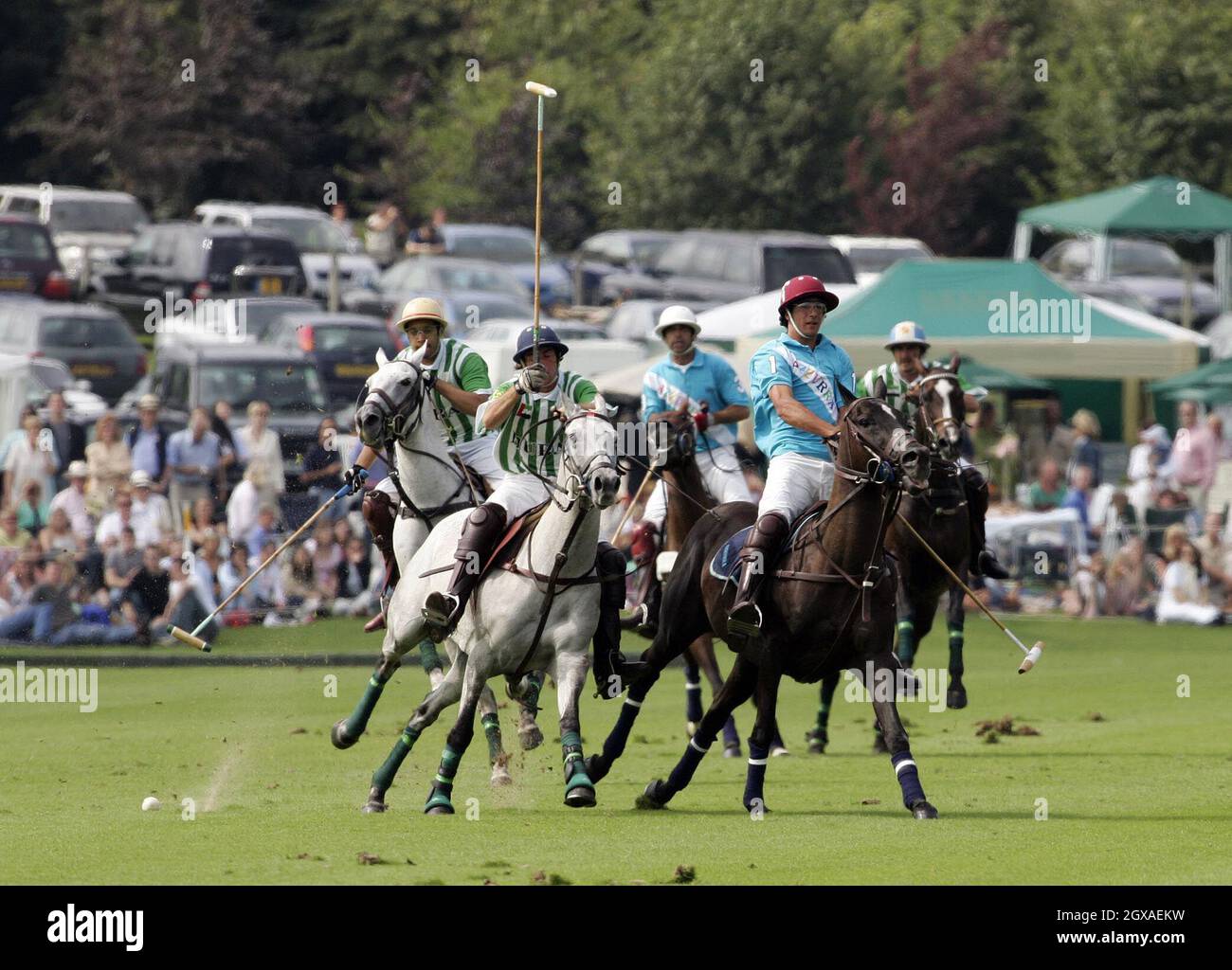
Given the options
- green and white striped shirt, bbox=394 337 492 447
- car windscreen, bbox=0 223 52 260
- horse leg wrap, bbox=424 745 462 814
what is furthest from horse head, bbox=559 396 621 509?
car windscreen, bbox=0 223 52 260

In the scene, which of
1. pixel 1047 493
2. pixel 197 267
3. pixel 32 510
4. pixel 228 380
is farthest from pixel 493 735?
pixel 197 267

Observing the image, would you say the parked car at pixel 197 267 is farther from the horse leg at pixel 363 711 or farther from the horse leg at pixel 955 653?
the horse leg at pixel 363 711

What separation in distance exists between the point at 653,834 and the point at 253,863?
208 centimetres

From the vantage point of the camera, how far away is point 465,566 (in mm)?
12695

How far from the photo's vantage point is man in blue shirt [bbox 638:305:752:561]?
15758 millimetres

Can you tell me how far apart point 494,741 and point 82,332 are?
23605 millimetres

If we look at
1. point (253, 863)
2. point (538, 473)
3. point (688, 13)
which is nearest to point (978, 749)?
point (538, 473)

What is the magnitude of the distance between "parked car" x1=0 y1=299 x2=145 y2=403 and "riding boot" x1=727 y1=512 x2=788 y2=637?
2373 cm

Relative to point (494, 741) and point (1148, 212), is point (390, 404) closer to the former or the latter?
point (494, 741)

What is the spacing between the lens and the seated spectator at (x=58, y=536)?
2281 centimetres

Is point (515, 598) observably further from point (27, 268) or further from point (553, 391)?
point (27, 268)

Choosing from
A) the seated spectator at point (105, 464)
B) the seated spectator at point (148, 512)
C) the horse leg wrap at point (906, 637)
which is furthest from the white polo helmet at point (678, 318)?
the seated spectator at point (105, 464)

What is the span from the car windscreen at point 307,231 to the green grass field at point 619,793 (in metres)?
25.3

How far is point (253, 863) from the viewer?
421 inches
